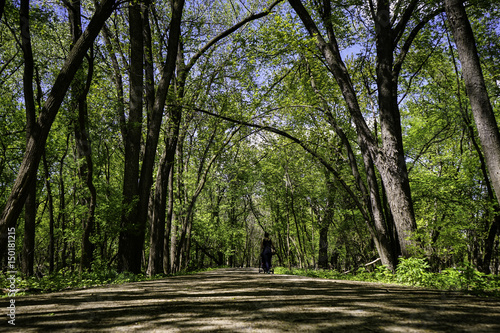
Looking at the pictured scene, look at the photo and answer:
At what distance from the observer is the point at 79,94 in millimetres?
8203

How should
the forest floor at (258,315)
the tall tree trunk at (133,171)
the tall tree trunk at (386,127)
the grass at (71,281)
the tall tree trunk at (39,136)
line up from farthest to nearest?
1. the tall tree trunk at (133,171)
2. the tall tree trunk at (386,127)
3. the grass at (71,281)
4. the tall tree trunk at (39,136)
5. the forest floor at (258,315)

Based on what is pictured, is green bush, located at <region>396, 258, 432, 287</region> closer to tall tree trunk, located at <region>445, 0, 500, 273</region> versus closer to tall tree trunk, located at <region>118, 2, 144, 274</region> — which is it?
tall tree trunk, located at <region>445, 0, 500, 273</region>

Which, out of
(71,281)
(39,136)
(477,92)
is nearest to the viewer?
(477,92)

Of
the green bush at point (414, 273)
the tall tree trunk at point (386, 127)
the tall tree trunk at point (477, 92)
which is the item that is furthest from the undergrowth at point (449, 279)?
the tall tree trunk at point (477, 92)

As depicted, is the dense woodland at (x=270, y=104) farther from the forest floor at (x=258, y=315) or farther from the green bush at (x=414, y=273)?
the forest floor at (x=258, y=315)

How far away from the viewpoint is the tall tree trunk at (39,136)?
192 inches

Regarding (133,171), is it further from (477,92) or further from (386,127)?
(477,92)

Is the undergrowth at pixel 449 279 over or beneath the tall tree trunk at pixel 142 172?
beneath

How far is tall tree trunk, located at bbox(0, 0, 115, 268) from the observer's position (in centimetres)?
487

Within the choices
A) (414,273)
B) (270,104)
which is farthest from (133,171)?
(414,273)

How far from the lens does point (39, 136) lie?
5191mm

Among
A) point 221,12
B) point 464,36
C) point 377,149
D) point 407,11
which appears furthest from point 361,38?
point 221,12

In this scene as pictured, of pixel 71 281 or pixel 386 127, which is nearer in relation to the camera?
pixel 71 281

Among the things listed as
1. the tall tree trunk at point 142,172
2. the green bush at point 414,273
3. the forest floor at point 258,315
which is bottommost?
the green bush at point 414,273
